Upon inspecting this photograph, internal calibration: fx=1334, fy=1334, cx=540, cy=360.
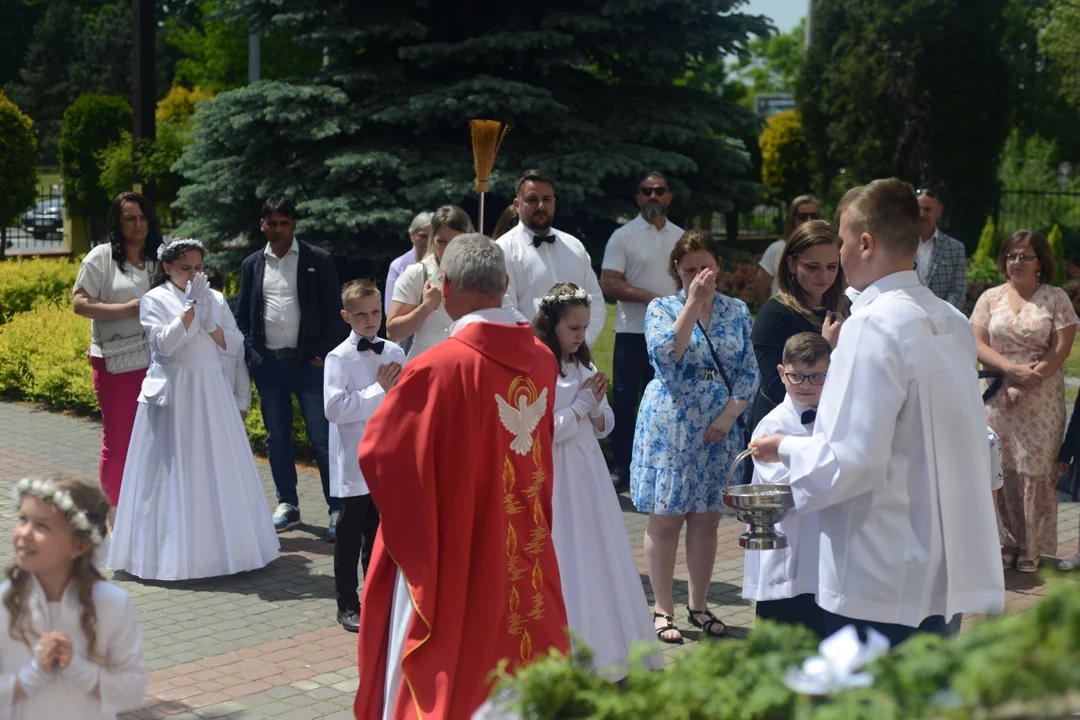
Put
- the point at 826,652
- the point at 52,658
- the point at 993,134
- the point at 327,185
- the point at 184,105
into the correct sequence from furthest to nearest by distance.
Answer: the point at 184,105 → the point at 993,134 → the point at 327,185 → the point at 52,658 → the point at 826,652

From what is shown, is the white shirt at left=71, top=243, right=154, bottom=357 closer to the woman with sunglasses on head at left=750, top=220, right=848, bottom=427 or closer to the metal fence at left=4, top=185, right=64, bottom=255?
the woman with sunglasses on head at left=750, top=220, right=848, bottom=427

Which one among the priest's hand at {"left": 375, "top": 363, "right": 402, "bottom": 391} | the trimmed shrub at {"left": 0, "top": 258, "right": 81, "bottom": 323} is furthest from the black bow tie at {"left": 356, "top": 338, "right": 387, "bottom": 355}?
the trimmed shrub at {"left": 0, "top": 258, "right": 81, "bottom": 323}

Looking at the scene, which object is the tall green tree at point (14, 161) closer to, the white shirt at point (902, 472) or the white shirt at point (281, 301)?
the white shirt at point (281, 301)

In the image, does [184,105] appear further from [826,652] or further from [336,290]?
[826,652]

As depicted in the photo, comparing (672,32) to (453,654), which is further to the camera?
(672,32)

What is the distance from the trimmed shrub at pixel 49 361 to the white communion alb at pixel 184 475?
18.9 ft

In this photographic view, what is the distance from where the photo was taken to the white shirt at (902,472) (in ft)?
12.6

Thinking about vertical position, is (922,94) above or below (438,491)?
above

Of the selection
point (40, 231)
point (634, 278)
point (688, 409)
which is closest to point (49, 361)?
point (634, 278)

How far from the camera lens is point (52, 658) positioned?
3.57 m

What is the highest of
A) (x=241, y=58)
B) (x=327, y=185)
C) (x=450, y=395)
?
(x=241, y=58)

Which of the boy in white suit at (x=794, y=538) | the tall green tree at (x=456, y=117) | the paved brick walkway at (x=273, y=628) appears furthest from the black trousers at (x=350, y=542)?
the tall green tree at (x=456, y=117)

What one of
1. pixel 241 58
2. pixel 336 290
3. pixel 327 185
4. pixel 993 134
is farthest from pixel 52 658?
pixel 241 58

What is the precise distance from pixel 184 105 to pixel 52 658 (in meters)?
38.0
